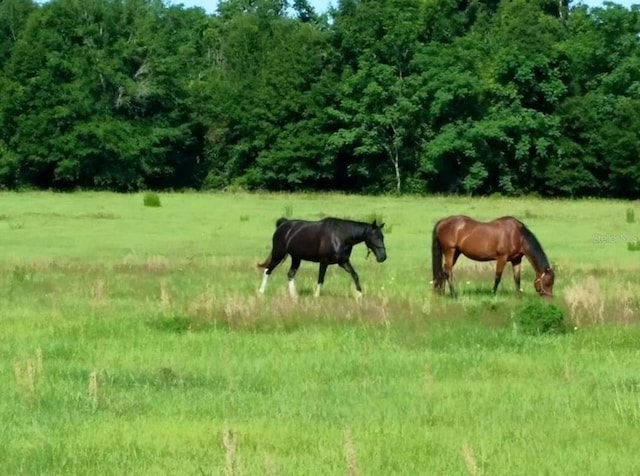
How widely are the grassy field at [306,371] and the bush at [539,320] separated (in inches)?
10.5

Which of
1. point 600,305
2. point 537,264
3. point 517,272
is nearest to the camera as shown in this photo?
point 600,305

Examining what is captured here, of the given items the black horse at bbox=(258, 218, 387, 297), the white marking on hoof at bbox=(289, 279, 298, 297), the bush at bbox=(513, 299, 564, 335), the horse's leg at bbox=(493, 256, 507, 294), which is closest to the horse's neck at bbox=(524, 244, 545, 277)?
the horse's leg at bbox=(493, 256, 507, 294)

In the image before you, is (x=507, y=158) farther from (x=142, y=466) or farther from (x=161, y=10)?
(x=142, y=466)

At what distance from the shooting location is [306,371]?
40.0 ft

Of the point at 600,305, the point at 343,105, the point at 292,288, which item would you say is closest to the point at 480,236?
the point at 292,288

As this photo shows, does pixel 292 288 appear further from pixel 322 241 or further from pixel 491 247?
pixel 491 247

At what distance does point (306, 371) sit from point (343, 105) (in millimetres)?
55868

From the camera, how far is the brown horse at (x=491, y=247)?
63.2ft

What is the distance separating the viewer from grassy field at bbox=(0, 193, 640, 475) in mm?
8391

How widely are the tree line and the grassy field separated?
37.8m

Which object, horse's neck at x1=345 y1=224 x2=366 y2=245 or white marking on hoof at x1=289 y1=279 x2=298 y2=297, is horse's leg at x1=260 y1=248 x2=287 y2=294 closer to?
white marking on hoof at x1=289 y1=279 x2=298 y2=297

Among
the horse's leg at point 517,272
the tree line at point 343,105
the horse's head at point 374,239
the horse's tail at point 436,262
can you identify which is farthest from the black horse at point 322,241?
the tree line at point 343,105

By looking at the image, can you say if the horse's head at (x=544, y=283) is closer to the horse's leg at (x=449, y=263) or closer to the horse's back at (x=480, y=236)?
the horse's back at (x=480, y=236)

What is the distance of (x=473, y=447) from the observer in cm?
855
